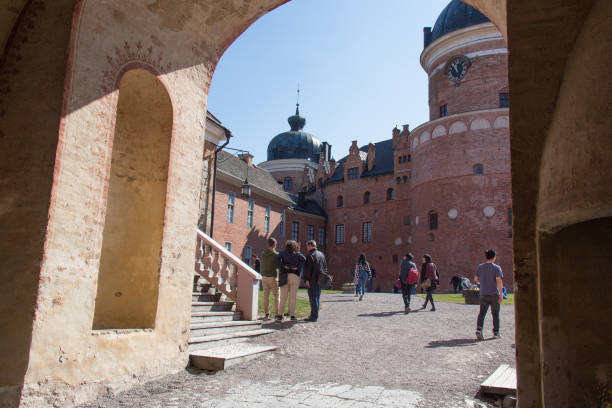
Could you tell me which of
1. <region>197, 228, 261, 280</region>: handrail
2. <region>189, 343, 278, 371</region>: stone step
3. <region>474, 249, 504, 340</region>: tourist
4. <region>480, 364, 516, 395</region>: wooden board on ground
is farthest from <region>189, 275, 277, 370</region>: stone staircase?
<region>474, 249, 504, 340</region>: tourist

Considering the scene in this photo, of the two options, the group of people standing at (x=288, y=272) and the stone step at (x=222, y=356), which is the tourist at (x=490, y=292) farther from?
A: the stone step at (x=222, y=356)

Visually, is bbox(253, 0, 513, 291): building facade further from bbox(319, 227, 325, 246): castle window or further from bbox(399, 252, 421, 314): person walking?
bbox(399, 252, 421, 314): person walking

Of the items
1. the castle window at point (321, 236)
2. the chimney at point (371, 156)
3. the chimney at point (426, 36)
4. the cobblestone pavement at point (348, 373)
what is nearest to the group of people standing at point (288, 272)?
the cobblestone pavement at point (348, 373)

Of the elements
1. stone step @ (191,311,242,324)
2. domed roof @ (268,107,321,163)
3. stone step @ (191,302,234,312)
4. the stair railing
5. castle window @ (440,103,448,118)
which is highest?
domed roof @ (268,107,321,163)

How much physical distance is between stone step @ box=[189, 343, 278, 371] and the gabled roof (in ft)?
123

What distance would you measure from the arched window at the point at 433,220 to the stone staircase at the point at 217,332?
26336mm

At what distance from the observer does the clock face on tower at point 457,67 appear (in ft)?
114

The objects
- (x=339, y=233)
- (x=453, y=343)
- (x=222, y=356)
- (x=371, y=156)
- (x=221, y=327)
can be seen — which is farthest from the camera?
(x=339, y=233)

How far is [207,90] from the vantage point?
7.34 meters

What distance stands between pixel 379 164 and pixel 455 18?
14.9m

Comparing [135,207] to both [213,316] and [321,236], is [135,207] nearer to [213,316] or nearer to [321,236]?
[213,316]

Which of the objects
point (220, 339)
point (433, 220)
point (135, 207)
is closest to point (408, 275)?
point (220, 339)

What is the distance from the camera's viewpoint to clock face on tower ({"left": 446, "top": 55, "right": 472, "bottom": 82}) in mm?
34781

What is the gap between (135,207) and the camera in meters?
6.66
